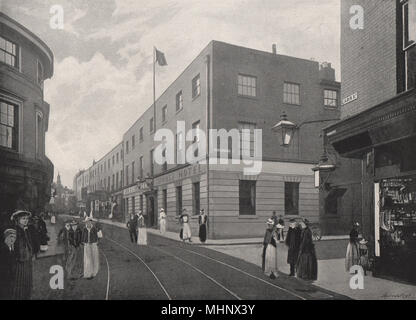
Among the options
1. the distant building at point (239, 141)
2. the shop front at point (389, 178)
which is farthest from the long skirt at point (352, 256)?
the distant building at point (239, 141)

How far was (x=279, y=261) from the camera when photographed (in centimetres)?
773

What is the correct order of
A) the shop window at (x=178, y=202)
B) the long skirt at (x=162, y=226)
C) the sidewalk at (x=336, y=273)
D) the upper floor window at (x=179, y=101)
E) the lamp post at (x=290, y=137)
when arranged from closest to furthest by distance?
the sidewalk at (x=336, y=273)
the lamp post at (x=290, y=137)
the long skirt at (x=162, y=226)
the upper floor window at (x=179, y=101)
the shop window at (x=178, y=202)

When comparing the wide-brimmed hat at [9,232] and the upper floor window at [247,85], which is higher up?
the upper floor window at [247,85]

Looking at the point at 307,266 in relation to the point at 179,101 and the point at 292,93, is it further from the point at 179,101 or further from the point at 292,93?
the point at 179,101

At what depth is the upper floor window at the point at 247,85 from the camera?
905 cm

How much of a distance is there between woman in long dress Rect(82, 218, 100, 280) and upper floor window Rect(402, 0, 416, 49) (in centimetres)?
734

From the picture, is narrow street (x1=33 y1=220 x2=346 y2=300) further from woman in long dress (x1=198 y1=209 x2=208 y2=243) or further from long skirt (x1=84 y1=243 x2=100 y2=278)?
woman in long dress (x1=198 y1=209 x2=208 y2=243)

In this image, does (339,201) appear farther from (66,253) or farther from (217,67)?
(66,253)

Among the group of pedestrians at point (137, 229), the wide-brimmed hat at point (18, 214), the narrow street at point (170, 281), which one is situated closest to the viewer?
the wide-brimmed hat at point (18, 214)

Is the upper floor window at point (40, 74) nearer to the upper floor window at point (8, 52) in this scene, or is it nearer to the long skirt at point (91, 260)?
the upper floor window at point (8, 52)

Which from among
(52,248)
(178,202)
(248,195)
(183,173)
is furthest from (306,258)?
(52,248)

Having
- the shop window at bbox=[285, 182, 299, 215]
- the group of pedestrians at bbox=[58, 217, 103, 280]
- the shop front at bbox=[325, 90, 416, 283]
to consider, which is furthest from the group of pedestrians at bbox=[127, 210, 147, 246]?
the shop front at bbox=[325, 90, 416, 283]

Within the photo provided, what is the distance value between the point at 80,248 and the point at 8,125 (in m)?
2.77

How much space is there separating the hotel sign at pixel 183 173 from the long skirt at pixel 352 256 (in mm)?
3703
